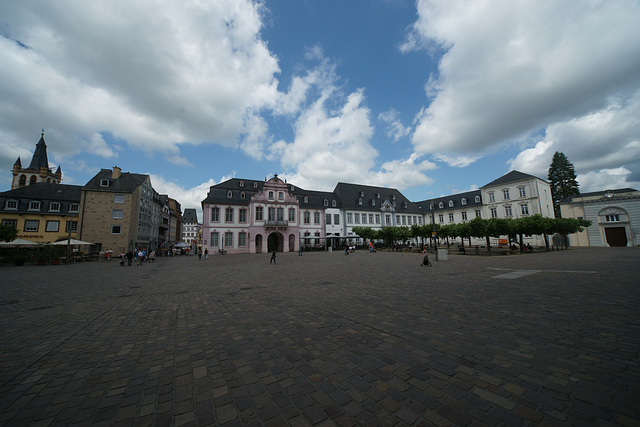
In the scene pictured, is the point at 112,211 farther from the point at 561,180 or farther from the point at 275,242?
the point at 561,180

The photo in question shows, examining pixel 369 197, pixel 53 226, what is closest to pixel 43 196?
pixel 53 226

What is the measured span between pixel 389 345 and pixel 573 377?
219cm

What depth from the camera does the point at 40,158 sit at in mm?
61469

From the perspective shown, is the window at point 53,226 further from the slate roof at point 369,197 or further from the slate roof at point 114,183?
the slate roof at point 369,197

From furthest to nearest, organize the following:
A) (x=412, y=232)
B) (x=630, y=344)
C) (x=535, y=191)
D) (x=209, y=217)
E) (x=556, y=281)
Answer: (x=535, y=191) < (x=209, y=217) < (x=412, y=232) < (x=556, y=281) < (x=630, y=344)

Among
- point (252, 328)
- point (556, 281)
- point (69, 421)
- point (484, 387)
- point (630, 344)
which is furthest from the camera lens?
point (556, 281)

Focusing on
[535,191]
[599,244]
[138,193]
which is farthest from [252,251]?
[599,244]

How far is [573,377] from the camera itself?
303cm

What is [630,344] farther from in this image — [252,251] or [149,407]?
[252,251]

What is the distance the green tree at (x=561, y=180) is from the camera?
54281 mm

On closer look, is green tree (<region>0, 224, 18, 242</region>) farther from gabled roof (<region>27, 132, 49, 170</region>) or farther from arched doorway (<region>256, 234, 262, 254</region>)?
gabled roof (<region>27, 132, 49, 170</region>)

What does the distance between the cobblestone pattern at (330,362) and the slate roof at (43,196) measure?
42.4 metres

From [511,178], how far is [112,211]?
6716 cm

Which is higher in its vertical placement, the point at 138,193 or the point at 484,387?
the point at 138,193
